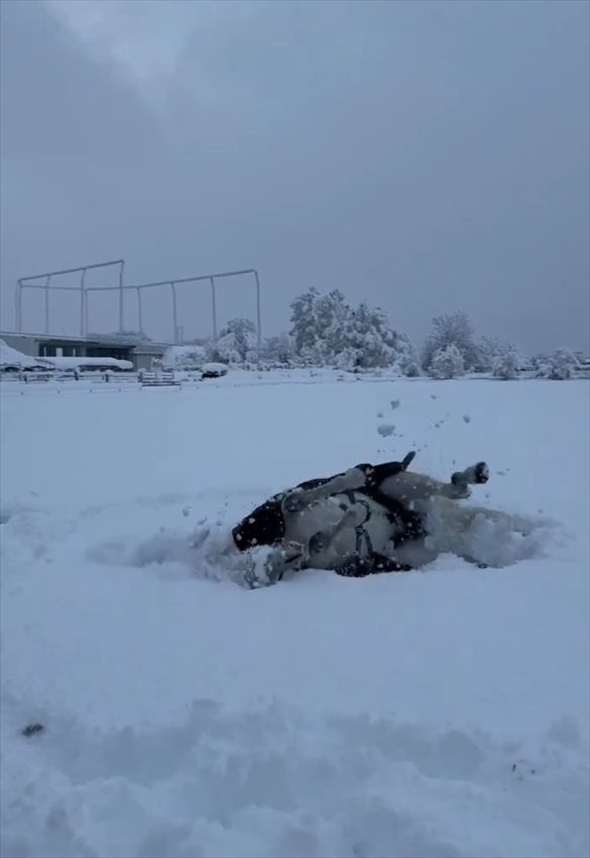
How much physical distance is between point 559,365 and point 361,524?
41.9 m

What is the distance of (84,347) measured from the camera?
74.4m

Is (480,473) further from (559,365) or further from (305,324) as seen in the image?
(305,324)

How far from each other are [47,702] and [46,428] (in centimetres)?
1212

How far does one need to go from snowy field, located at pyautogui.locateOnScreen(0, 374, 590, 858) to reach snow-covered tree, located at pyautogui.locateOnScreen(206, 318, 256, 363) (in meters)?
66.2

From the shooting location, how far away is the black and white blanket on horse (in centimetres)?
615

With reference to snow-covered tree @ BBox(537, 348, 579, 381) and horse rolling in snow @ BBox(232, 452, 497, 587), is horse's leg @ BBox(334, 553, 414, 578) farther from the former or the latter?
snow-covered tree @ BBox(537, 348, 579, 381)

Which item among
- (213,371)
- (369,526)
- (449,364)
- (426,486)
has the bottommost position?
(369,526)

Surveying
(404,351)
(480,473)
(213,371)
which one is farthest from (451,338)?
(480,473)

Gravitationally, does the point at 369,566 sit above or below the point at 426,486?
below

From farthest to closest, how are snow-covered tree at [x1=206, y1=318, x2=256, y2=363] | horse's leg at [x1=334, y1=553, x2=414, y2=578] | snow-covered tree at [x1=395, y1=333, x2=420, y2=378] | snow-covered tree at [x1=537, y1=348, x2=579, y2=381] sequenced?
snow-covered tree at [x1=206, y1=318, x2=256, y2=363], snow-covered tree at [x1=395, y1=333, x2=420, y2=378], snow-covered tree at [x1=537, y1=348, x2=579, y2=381], horse's leg at [x1=334, y1=553, x2=414, y2=578]

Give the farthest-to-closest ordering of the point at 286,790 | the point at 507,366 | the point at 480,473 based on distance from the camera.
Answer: the point at 507,366 < the point at 480,473 < the point at 286,790

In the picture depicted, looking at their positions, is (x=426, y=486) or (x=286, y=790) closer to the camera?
(x=286, y=790)

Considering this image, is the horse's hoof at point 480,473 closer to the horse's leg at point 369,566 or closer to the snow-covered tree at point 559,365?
the horse's leg at point 369,566

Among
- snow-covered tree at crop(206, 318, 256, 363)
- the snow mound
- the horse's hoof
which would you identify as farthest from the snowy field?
snow-covered tree at crop(206, 318, 256, 363)
